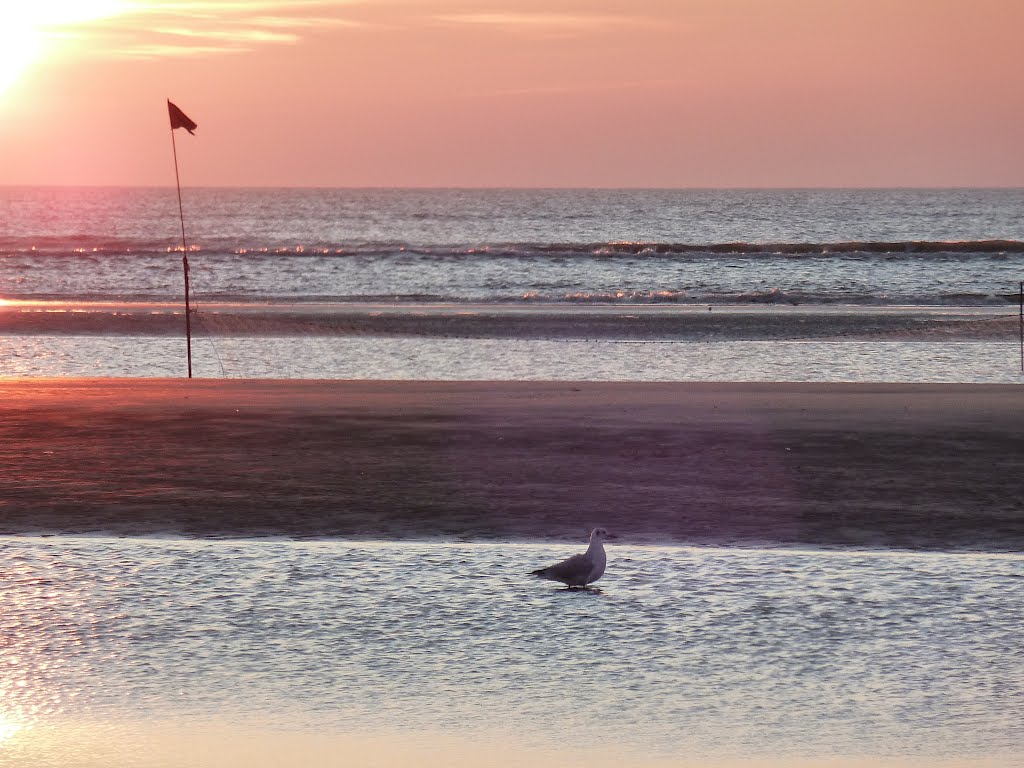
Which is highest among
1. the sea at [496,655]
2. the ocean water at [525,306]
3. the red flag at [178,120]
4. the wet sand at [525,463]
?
the red flag at [178,120]

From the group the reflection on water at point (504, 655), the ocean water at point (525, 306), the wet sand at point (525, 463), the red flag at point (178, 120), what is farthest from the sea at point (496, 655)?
the ocean water at point (525, 306)

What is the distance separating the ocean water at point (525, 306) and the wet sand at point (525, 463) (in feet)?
29.8

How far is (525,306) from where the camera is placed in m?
44.2

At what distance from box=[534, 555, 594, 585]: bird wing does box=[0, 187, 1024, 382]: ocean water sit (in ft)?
→ 55.6

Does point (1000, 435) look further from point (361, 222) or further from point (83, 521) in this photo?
point (361, 222)

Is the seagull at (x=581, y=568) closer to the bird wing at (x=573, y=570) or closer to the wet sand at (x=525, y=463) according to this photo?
the bird wing at (x=573, y=570)

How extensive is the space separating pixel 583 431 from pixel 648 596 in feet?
19.7

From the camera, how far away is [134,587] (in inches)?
282

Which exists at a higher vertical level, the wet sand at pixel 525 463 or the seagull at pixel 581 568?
the seagull at pixel 581 568

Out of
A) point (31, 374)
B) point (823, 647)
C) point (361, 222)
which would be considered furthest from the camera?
point (361, 222)

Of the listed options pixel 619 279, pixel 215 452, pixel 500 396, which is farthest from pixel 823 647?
pixel 619 279

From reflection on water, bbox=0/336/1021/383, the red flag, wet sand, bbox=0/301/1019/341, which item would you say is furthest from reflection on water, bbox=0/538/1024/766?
wet sand, bbox=0/301/1019/341

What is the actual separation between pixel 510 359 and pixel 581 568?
68.5 feet

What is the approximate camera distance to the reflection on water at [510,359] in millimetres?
24438
